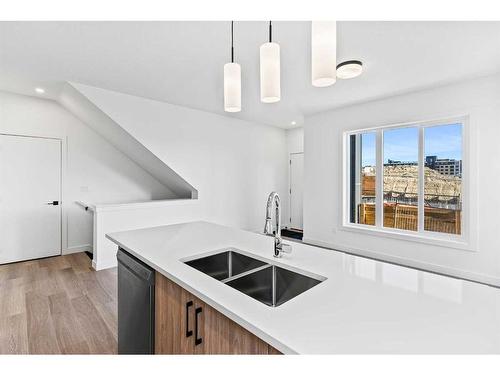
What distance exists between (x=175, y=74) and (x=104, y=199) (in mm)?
2714

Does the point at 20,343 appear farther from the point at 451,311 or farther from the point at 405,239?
the point at 405,239

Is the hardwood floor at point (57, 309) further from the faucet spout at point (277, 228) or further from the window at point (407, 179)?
the window at point (407, 179)

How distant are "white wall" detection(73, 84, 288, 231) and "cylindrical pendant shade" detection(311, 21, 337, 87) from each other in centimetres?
338

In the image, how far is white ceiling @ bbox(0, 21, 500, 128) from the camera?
2.12 meters

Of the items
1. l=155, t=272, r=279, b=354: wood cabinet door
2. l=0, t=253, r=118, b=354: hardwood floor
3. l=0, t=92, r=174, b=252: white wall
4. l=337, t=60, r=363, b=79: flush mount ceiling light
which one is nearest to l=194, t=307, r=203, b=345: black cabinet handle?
l=155, t=272, r=279, b=354: wood cabinet door

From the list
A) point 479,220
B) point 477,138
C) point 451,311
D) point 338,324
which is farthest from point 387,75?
point 338,324

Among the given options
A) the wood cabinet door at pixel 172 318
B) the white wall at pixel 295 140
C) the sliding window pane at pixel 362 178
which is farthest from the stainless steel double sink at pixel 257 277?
the white wall at pixel 295 140

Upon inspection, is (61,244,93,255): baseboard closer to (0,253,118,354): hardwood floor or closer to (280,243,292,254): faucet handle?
(0,253,118,354): hardwood floor

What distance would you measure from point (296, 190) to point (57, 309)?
5.02 meters

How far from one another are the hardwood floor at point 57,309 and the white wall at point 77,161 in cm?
86

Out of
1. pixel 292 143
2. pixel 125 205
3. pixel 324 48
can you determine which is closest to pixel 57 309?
pixel 125 205

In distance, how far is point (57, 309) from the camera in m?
2.51

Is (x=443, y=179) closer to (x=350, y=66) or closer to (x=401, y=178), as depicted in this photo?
(x=401, y=178)

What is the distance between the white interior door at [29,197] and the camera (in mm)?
3730
